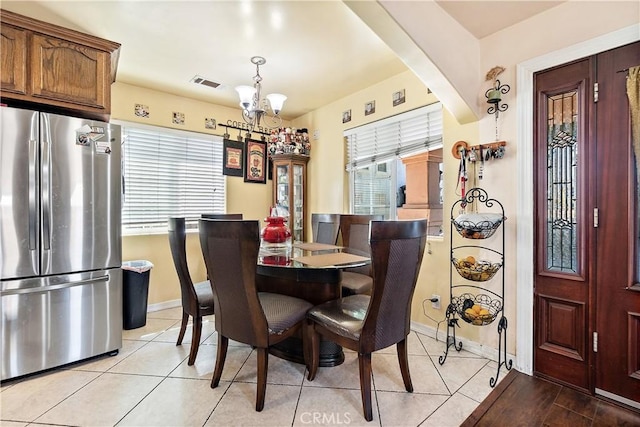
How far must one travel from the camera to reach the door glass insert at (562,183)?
78.3 inches

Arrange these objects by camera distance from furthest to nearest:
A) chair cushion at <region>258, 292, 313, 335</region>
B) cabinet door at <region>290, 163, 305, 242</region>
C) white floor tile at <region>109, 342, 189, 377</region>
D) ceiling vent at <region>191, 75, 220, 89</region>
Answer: cabinet door at <region>290, 163, 305, 242</region>, ceiling vent at <region>191, 75, 220, 89</region>, white floor tile at <region>109, 342, 189, 377</region>, chair cushion at <region>258, 292, 313, 335</region>

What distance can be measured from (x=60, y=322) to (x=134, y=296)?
32.2 inches

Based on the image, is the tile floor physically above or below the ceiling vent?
below

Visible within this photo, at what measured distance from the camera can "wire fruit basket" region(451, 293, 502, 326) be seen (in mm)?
2109

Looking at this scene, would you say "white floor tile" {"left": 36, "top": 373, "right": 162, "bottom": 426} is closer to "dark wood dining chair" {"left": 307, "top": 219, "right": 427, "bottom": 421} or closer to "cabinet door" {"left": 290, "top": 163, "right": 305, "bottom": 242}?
"dark wood dining chair" {"left": 307, "top": 219, "right": 427, "bottom": 421}

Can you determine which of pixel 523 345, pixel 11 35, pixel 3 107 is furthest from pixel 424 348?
pixel 11 35

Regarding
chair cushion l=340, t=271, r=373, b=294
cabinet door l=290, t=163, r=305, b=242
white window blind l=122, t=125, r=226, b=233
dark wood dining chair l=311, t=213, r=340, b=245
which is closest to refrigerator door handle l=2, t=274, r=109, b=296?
white window blind l=122, t=125, r=226, b=233

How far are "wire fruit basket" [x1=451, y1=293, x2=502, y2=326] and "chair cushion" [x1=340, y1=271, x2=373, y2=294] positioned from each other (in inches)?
26.8

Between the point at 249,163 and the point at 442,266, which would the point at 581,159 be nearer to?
the point at 442,266

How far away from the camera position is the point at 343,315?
1854 mm

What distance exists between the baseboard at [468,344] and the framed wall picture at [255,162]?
269cm

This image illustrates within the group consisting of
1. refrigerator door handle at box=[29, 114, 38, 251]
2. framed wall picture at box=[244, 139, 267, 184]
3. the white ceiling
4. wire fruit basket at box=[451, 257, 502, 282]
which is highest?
the white ceiling

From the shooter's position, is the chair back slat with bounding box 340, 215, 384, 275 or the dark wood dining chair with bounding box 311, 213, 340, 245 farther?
the dark wood dining chair with bounding box 311, 213, 340, 245

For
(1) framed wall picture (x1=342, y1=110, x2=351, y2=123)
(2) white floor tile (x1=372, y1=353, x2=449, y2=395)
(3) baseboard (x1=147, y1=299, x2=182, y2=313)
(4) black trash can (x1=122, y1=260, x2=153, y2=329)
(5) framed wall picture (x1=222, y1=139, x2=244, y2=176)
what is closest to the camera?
(2) white floor tile (x1=372, y1=353, x2=449, y2=395)
